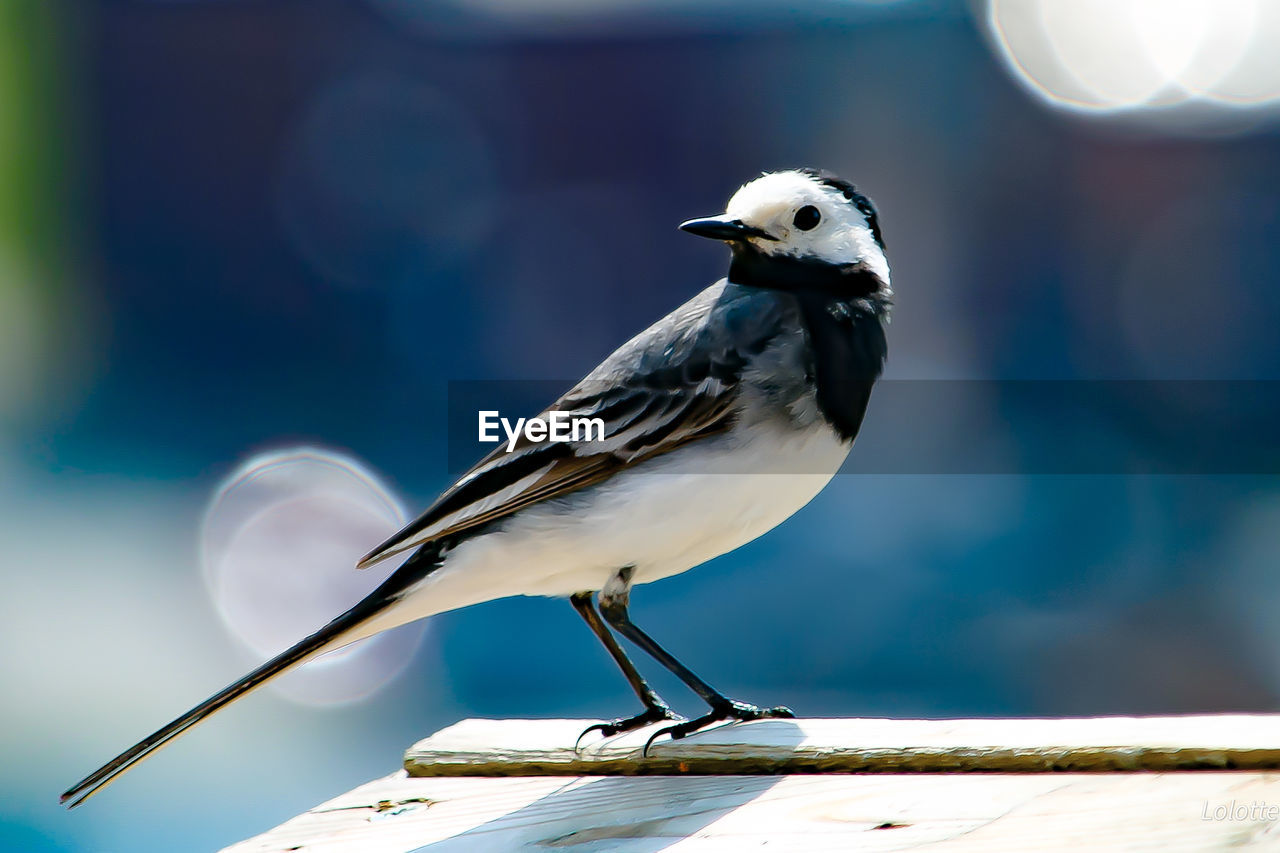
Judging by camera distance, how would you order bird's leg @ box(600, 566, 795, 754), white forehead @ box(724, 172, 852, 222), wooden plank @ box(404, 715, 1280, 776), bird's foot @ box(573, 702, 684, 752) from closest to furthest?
wooden plank @ box(404, 715, 1280, 776) → bird's foot @ box(573, 702, 684, 752) → bird's leg @ box(600, 566, 795, 754) → white forehead @ box(724, 172, 852, 222)

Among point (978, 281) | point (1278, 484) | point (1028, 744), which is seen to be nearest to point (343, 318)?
point (978, 281)

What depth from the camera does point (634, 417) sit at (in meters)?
2.05

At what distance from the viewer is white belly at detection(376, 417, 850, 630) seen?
6.42 feet

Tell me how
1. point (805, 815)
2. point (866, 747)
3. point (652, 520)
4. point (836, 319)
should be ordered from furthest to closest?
point (836, 319) → point (652, 520) → point (866, 747) → point (805, 815)

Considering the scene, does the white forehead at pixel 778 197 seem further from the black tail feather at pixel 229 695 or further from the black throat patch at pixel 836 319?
the black tail feather at pixel 229 695

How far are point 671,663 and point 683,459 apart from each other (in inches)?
15.7

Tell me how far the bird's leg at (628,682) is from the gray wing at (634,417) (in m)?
0.29

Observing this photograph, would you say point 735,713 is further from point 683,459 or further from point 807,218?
point 807,218

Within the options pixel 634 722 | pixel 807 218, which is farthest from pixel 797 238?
pixel 634 722

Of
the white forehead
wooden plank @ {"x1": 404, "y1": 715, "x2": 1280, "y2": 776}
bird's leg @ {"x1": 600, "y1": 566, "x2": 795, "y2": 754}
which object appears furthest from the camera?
the white forehead

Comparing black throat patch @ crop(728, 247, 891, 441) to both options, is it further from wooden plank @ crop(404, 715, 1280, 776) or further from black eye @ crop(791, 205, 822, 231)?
wooden plank @ crop(404, 715, 1280, 776)

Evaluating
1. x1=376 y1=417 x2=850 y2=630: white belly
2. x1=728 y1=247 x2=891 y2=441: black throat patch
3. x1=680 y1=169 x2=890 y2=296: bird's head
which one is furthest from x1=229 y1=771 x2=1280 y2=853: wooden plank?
x1=680 y1=169 x2=890 y2=296: bird's head

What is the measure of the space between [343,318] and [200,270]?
1165 mm

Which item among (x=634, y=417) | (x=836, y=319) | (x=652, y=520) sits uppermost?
(x=836, y=319)
